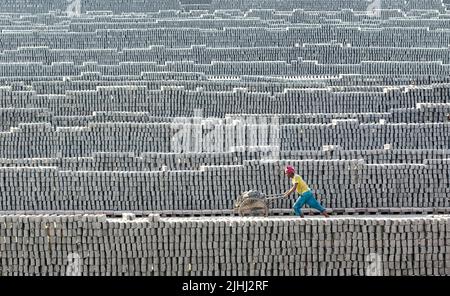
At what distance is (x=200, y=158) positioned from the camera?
18062 mm

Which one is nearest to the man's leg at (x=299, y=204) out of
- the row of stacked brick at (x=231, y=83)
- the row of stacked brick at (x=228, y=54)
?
the row of stacked brick at (x=231, y=83)

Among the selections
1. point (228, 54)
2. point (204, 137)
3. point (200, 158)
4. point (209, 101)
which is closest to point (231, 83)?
point (209, 101)

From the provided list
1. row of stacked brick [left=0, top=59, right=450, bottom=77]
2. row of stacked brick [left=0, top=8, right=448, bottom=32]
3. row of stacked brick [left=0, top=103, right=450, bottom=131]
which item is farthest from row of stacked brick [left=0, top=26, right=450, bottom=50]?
row of stacked brick [left=0, top=103, right=450, bottom=131]

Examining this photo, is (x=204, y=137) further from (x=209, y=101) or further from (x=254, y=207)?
(x=254, y=207)

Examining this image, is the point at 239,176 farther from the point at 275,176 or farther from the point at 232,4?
the point at 232,4

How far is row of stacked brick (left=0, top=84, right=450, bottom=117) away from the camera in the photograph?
2120 centimetres

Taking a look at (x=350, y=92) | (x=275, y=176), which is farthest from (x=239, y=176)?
(x=350, y=92)

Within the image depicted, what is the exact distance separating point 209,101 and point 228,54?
176 inches

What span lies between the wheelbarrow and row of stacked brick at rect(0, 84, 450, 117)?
5.80 metres

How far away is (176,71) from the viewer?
25125mm

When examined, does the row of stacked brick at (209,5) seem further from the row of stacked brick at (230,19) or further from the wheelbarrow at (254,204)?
the wheelbarrow at (254,204)
